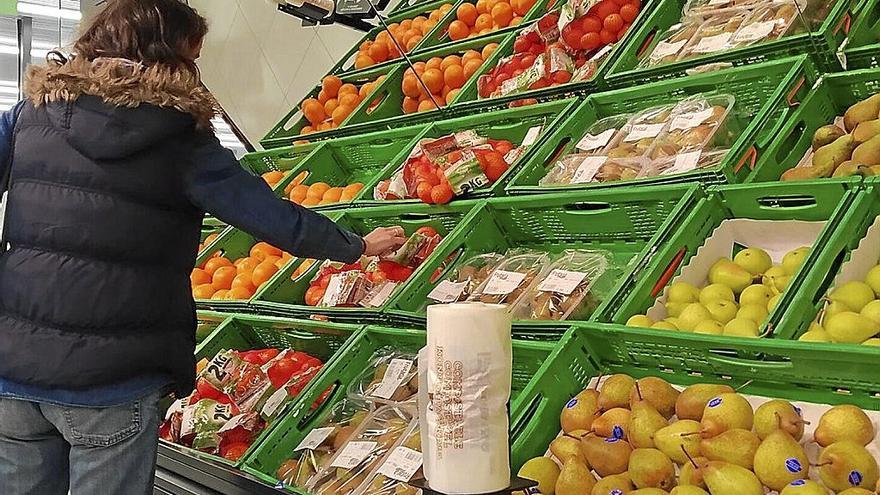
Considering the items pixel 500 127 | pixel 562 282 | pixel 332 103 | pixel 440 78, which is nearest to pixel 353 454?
pixel 562 282

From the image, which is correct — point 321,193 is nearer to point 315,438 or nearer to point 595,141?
point 595,141

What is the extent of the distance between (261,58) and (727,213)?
442 cm

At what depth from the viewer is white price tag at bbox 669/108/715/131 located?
2.53 metres

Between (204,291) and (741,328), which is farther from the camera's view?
→ (204,291)

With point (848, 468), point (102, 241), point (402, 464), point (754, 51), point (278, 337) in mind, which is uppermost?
point (102, 241)

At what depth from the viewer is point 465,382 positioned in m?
1.28

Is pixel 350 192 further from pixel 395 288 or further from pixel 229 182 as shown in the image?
pixel 229 182

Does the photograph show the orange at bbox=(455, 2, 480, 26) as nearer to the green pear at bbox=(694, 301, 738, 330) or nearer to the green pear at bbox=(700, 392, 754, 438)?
the green pear at bbox=(694, 301, 738, 330)

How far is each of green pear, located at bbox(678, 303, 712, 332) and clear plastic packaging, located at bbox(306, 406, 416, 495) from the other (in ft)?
2.51

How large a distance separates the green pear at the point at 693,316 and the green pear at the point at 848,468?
0.51m

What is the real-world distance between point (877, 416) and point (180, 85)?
5.34 feet

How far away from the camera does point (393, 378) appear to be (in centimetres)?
252

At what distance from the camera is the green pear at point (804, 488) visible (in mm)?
1472

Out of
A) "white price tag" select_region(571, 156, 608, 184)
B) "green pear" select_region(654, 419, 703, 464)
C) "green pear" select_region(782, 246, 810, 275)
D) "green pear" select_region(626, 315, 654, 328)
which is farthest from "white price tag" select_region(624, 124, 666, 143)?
"green pear" select_region(654, 419, 703, 464)
